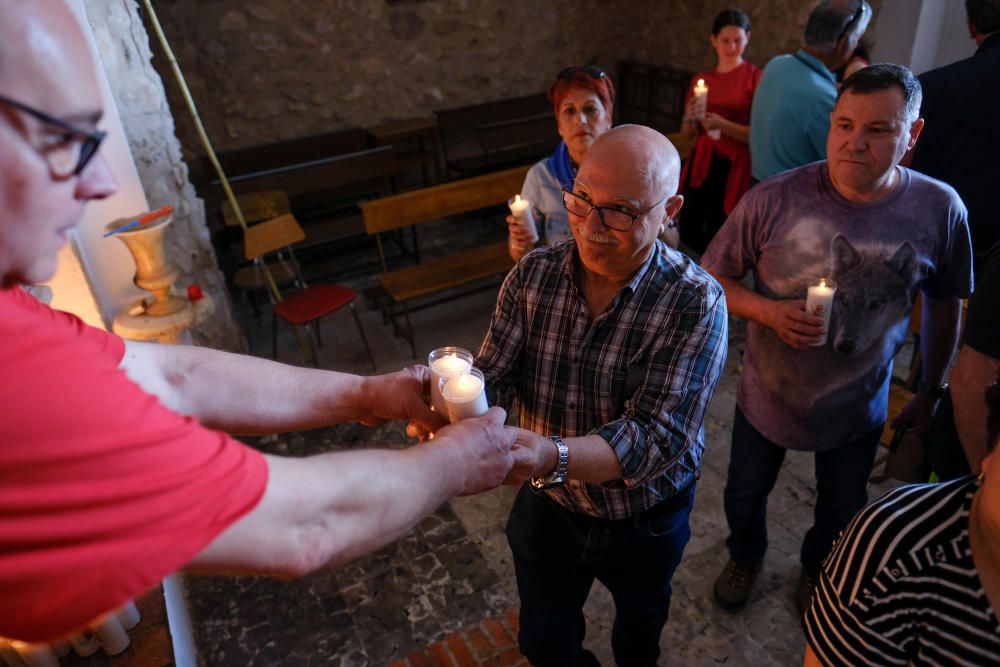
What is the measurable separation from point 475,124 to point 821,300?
6913 mm

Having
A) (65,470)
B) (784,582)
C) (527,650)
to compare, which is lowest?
(784,582)

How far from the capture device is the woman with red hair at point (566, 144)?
9.50 ft

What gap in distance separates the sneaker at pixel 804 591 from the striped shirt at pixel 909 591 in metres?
1.62

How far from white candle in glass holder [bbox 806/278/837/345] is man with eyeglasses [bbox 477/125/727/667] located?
0.53m

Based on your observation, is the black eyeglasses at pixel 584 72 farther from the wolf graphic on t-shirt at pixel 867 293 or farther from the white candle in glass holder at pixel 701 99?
the white candle in glass holder at pixel 701 99

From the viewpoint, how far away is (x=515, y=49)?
8.54 m

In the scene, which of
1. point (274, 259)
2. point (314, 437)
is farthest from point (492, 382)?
point (274, 259)

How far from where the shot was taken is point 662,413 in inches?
64.6

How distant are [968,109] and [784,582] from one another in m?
2.39

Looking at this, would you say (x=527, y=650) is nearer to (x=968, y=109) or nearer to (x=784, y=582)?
(x=784, y=582)

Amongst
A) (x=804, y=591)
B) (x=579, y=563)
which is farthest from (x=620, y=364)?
(x=804, y=591)

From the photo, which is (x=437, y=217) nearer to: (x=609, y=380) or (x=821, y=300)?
(x=821, y=300)

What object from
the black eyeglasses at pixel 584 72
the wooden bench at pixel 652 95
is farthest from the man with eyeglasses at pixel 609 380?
the wooden bench at pixel 652 95

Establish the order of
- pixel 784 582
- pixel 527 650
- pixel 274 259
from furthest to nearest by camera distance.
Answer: pixel 274 259 → pixel 784 582 → pixel 527 650
